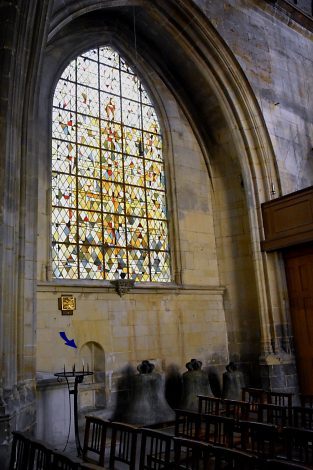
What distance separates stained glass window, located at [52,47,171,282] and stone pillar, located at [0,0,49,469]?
1.49 meters

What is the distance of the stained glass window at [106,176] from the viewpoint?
7387 mm

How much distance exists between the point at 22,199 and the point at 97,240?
2133mm

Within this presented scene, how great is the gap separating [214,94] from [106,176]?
116 inches

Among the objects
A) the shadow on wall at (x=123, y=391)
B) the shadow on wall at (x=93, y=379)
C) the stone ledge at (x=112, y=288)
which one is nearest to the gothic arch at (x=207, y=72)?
the stone ledge at (x=112, y=288)

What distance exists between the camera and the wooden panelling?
768 centimetres

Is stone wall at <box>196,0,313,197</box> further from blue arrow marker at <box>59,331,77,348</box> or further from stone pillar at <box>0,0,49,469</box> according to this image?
blue arrow marker at <box>59,331,77,348</box>

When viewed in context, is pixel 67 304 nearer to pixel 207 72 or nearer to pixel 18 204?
pixel 18 204

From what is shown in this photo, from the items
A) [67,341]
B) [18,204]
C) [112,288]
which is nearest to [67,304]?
[67,341]

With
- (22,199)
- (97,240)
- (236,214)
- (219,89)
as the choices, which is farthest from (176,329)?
(219,89)

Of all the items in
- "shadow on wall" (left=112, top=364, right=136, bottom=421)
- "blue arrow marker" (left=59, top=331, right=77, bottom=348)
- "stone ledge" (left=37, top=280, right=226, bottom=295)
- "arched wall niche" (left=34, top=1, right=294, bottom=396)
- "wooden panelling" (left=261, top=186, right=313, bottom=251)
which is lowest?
"shadow on wall" (left=112, top=364, right=136, bottom=421)

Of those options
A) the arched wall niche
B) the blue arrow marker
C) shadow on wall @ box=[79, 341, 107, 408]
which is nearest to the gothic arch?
the arched wall niche

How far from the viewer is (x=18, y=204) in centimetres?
552

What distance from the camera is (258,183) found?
8.72 m

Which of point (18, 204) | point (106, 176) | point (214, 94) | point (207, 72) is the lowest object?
point (18, 204)
